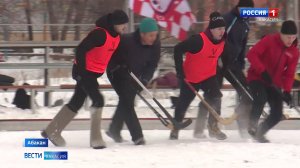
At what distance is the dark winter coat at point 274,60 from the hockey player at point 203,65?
0.41m

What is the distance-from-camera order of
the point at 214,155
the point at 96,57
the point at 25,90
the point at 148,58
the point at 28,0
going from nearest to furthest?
the point at 214,155, the point at 96,57, the point at 148,58, the point at 25,90, the point at 28,0

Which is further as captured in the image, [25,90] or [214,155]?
[25,90]

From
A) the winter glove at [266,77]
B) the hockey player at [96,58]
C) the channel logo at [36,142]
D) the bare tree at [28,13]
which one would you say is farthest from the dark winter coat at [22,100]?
the winter glove at [266,77]

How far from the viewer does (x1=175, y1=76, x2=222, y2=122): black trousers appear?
6.61 m

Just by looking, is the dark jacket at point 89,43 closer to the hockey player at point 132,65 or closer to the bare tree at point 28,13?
the hockey player at point 132,65

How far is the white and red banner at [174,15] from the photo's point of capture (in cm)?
937

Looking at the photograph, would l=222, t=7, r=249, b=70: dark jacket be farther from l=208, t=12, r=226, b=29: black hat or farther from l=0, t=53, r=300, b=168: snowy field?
l=0, t=53, r=300, b=168: snowy field

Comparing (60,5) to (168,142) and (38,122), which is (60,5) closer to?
(38,122)

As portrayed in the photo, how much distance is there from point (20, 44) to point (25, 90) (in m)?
1.09

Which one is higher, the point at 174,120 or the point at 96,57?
the point at 96,57

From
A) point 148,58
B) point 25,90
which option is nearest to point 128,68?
point 148,58

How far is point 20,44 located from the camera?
9703 mm

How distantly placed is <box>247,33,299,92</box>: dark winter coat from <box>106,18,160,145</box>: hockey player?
42.8 inches

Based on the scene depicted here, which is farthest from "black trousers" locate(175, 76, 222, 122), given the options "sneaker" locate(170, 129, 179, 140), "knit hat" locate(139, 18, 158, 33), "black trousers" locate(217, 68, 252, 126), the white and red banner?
the white and red banner
